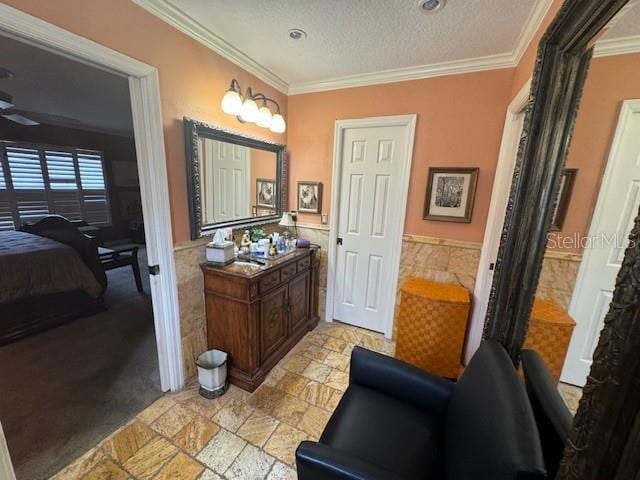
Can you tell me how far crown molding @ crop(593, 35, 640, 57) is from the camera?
73 centimetres

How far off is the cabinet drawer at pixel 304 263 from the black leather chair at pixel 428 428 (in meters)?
1.10

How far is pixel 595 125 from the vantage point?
2.92 feet

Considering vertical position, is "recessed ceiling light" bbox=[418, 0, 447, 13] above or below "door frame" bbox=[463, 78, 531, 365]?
above

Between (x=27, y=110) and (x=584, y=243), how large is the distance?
6.10 meters

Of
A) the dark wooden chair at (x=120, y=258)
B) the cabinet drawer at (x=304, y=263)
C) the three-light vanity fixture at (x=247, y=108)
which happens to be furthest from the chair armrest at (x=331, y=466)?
the dark wooden chair at (x=120, y=258)

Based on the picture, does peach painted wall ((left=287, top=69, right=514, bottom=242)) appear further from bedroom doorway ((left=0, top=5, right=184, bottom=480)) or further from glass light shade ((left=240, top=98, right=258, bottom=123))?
bedroom doorway ((left=0, top=5, right=184, bottom=480))

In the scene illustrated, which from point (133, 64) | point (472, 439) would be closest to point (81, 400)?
point (133, 64)

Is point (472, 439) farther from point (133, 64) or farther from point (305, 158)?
point (305, 158)

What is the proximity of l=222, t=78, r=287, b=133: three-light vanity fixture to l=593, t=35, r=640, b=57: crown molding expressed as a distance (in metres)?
1.90

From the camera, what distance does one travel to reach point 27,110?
3.75 meters

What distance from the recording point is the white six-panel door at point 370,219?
250cm

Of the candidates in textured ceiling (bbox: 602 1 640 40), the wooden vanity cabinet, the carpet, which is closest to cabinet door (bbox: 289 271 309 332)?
the wooden vanity cabinet

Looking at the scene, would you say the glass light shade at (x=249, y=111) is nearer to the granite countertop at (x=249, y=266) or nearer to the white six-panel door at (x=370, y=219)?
the white six-panel door at (x=370, y=219)

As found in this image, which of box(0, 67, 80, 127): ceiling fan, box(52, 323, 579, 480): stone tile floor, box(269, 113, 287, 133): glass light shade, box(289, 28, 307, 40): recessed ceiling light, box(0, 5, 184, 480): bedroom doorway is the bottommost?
box(52, 323, 579, 480): stone tile floor
